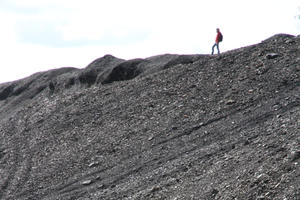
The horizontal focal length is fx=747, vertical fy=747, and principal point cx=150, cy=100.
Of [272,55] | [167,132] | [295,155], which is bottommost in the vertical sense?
[167,132]

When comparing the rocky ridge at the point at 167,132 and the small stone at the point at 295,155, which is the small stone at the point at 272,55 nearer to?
the rocky ridge at the point at 167,132

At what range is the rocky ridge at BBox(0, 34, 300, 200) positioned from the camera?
61.8 ft

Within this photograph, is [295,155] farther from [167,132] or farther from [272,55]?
[272,55]

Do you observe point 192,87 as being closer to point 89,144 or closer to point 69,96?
point 89,144

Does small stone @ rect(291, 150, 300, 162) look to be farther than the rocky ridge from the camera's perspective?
No

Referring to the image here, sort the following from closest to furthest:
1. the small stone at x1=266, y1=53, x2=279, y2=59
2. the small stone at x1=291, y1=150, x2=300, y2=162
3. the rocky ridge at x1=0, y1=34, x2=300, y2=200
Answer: the small stone at x1=291, y1=150, x2=300, y2=162 < the rocky ridge at x1=0, y1=34, x2=300, y2=200 < the small stone at x1=266, y1=53, x2=279, y2=59

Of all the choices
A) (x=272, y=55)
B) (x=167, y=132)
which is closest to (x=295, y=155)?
→ (x=167, y=132)

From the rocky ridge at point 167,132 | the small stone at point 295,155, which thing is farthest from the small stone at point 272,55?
the small stone at point 295,155

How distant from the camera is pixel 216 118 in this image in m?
24.6

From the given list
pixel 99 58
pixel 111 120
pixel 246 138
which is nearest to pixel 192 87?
pixel 111 120

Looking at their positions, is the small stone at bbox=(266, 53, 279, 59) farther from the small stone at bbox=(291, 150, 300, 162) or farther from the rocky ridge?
the small stone at bbox=(291, 150, 300, 162)

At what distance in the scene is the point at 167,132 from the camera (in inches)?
991

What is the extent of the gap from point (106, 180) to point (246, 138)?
456cm

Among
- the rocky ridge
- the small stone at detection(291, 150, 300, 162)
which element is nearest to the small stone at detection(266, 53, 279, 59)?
the rocky ridge
